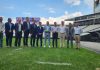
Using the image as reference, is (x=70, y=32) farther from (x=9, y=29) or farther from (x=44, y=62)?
(x=44, y=62)

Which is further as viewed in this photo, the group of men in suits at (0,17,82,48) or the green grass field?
the group of men in suits at (0,17,82,48)

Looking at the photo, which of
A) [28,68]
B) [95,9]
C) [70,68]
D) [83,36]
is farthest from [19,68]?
[95,9]

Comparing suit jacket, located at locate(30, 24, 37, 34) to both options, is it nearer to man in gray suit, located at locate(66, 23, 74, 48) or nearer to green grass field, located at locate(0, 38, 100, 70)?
man in gray suit, located at locate(66, 23, 74, 48)

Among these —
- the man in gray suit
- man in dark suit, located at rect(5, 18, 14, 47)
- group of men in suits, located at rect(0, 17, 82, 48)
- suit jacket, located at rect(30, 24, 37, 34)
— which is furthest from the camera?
the man in gray suit

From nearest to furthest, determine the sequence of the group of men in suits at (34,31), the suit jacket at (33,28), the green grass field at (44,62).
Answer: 1. the green grass field at (44,62)
2. the group of men in suits at (34,31)
3. the suit jacket at (33,28)

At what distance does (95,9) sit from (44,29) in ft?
273

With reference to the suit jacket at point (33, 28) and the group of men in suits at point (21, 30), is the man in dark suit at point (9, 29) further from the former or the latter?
the suit jacket at point (33, 28)

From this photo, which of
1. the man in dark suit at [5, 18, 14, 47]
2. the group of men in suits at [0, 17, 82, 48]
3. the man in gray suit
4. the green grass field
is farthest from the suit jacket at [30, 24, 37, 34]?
the green grass field

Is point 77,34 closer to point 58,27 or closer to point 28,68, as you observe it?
point 58,27

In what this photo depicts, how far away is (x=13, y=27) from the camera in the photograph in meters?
27.8

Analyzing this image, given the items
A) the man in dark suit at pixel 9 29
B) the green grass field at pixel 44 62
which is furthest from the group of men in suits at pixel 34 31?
the green grass field at pixel 44 62

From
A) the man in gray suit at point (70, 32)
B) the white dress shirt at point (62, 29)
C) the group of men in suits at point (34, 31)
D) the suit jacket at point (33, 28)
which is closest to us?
the group of men in suits at point (34, 31)

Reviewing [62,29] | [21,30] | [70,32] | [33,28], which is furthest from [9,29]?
[70,32]

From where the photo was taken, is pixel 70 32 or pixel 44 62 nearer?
pixel 44 62
